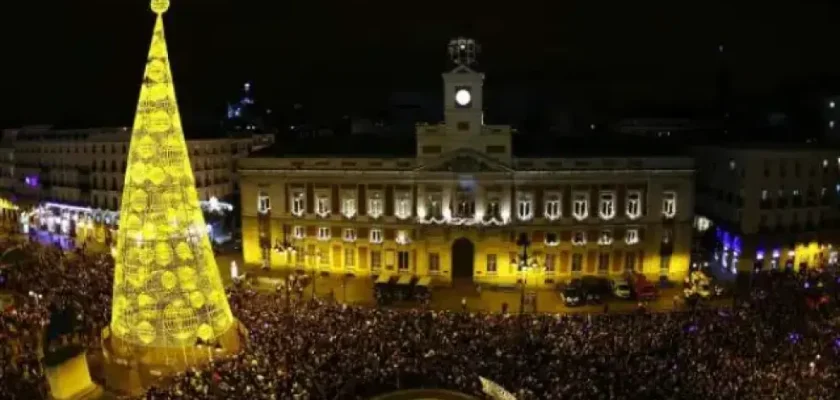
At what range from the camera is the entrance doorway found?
53.2 m

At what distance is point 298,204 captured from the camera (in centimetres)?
5584

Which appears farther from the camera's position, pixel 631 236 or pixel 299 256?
pixel 299 256

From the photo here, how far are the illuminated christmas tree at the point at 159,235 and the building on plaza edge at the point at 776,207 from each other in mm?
39221

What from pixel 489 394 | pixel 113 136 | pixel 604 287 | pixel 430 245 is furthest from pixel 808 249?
pixel 113 136

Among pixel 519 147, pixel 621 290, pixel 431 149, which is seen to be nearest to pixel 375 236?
pixel 431 149

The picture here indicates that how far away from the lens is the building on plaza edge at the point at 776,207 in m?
52.3

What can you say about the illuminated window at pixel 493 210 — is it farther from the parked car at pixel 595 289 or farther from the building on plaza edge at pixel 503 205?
the parked car at pixel 595 289

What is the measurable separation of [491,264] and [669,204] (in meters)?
13.7

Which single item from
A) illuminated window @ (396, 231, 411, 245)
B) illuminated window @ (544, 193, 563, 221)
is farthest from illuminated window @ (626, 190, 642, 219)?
illuminated window @ (396, 231, 411, 245)

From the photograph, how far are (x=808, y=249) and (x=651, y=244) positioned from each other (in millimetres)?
12321

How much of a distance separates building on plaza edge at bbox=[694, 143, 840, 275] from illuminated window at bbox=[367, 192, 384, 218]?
86.1ft

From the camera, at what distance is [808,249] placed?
5397 centimetres

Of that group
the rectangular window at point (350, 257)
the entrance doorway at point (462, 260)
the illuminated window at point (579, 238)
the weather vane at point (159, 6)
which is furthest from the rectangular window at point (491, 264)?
the weather vane at point (159, 6)

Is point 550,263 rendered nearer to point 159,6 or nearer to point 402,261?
point 402,261
